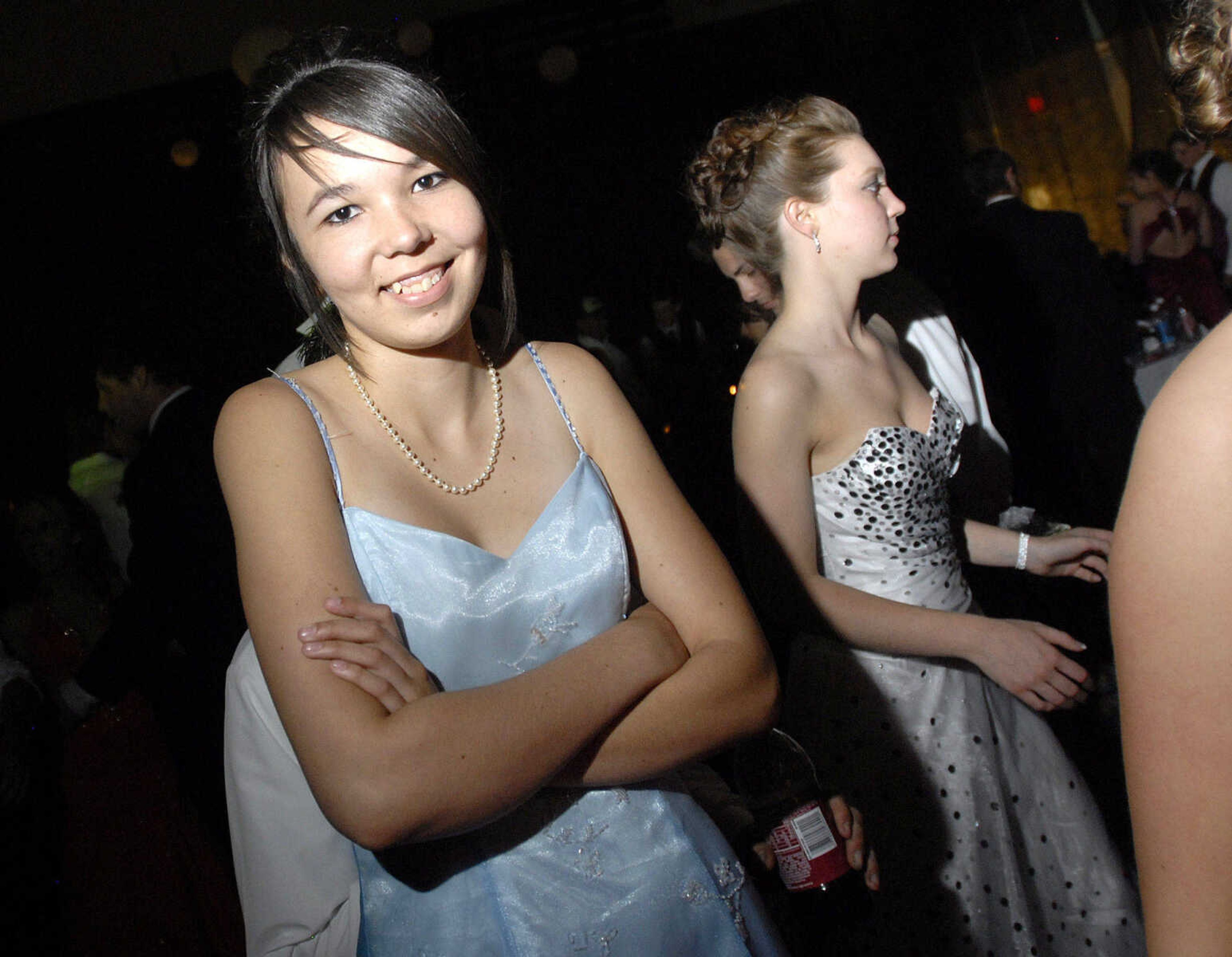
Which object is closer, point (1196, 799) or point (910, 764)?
point (1196, 799)

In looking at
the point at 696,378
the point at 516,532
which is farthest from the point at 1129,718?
the point at 696,378

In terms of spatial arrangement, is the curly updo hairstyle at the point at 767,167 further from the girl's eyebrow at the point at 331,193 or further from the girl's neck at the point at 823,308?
the girl's eyebrow at the point at 331,193

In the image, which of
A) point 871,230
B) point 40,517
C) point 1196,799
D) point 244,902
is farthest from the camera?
point 40,517

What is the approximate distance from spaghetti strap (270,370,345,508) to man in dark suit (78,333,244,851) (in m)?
1.20

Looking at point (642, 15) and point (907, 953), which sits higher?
point (642, 15)

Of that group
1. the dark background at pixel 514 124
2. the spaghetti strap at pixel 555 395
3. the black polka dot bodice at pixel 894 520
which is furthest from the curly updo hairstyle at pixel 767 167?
the dark background at pixel 514 124

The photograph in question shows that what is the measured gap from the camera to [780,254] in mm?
2117

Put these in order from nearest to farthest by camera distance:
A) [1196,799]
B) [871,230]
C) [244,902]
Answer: [1196,799]
[244,902]
[871,230]

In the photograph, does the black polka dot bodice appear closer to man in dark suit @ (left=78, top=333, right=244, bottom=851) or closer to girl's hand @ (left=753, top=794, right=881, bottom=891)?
girl's hand @ (left=753, top=794, right=881, bottom=891)

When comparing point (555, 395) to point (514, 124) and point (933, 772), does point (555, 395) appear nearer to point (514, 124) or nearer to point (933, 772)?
point (933, 772)

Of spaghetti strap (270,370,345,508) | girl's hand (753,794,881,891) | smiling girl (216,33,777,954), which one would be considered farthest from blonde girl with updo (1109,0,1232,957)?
spaghetti strap (270,370,345,508)

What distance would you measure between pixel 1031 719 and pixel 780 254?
3.98ft

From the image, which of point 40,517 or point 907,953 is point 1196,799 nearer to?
point 907,953

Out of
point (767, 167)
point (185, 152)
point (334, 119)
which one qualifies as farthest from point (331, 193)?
point (185, 152)
